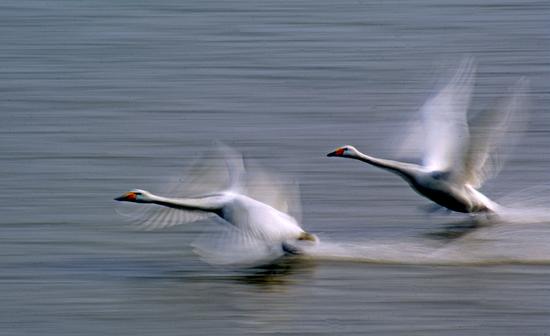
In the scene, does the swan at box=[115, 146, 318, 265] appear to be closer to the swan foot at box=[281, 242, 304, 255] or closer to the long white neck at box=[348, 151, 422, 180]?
the swan foot at box=[281, 242, 304, 255]

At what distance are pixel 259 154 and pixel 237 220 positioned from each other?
3.40 m

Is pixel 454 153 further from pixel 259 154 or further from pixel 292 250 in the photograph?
pixel 259 154

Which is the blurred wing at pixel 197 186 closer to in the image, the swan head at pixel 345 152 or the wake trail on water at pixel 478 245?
the wake trail on water at pixel 478 245

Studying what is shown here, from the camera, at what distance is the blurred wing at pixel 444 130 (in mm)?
12789

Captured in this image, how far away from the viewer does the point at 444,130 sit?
1284 centimetres

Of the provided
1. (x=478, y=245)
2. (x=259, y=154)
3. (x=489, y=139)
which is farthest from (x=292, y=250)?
(x=259, y=154)

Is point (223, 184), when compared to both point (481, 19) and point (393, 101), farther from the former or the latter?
point (481, 19)

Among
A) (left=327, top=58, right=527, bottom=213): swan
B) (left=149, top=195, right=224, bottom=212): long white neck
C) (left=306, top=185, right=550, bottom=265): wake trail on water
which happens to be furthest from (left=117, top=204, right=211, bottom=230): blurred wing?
(left=327, top=58, right=527, bottom=213): swan

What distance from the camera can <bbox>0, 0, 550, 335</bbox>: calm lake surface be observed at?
1091 cm

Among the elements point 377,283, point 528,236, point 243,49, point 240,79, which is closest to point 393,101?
point 240,79

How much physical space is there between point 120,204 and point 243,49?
23.9 feet

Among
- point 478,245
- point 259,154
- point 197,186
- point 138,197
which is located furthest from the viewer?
point 259,154

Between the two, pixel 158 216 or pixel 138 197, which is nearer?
pixel 138 197

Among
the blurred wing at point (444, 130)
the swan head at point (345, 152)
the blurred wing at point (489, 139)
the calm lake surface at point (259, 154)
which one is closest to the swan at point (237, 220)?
the calm lake surface at point (259, 154)
